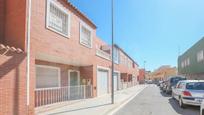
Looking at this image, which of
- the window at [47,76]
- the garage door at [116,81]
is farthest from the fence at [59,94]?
the garage door at [116,81]

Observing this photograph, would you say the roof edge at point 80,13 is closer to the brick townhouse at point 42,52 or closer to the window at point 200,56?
the brick townhouse at point 42,52

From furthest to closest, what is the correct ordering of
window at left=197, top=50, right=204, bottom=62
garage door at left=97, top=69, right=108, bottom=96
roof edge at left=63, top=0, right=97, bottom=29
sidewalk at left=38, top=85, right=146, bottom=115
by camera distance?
window at left=197, top=50, right=204, bottom=62
garage door at left=97, top=69, right=108, bottom=96
roof edge at left=63, top=0, right=97, bottom=29
sidewalk at left=38, top=85, right=146, bottom=115

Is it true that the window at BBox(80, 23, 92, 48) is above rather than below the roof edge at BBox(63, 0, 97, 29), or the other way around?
below

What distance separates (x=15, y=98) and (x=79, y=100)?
8.43 meters

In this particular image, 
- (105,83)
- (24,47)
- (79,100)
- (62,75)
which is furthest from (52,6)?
(105,83)

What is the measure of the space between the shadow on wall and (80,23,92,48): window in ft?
23.4

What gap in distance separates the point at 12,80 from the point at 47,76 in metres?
6.59

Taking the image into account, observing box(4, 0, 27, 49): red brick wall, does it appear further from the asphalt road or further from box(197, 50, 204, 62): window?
box(197, 50, 204, 62): window

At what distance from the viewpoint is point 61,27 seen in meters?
13.2

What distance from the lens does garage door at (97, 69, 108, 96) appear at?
22.5m

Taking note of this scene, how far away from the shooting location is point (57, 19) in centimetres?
1282

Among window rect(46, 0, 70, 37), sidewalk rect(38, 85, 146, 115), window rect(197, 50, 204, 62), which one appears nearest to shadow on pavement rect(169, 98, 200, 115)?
sidewalk rect(38, 85, 146, 115)

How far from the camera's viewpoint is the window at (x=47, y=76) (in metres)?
14.6

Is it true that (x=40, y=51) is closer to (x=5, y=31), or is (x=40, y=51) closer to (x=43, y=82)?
(x=5, y=31)
